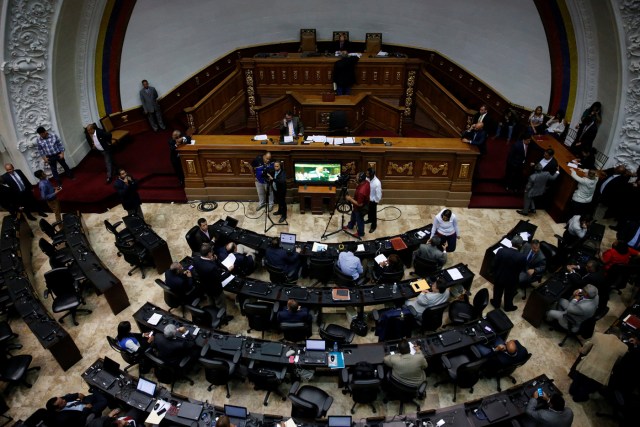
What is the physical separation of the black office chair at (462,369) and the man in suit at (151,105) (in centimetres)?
1103

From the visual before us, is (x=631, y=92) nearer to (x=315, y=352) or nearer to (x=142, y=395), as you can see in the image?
(x=315, y=352)

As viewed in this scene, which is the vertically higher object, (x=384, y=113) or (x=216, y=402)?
(x=384, y=113)

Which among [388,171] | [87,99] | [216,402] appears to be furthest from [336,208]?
[87,99]

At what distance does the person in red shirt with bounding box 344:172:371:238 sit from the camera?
28.8ft

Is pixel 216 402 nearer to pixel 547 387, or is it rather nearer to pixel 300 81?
pixel 547 387

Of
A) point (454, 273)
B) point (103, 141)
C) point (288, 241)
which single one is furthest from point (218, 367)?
point (103, 141)

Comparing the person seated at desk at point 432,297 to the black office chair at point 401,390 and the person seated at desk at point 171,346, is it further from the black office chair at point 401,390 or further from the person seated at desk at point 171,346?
the person seated at desk at point 171,346

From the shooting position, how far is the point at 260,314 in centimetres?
686

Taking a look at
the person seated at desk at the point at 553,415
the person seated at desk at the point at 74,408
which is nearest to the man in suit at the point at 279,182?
the person seated at desk at the point at 74,408

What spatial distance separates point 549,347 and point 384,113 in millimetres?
7719

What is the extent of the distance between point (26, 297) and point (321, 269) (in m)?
5.08

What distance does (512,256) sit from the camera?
6.98 meters

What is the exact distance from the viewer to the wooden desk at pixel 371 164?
981 cm

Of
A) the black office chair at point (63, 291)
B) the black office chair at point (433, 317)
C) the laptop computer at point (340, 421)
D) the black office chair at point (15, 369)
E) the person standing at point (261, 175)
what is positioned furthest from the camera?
the person standing at point (261, 175)
